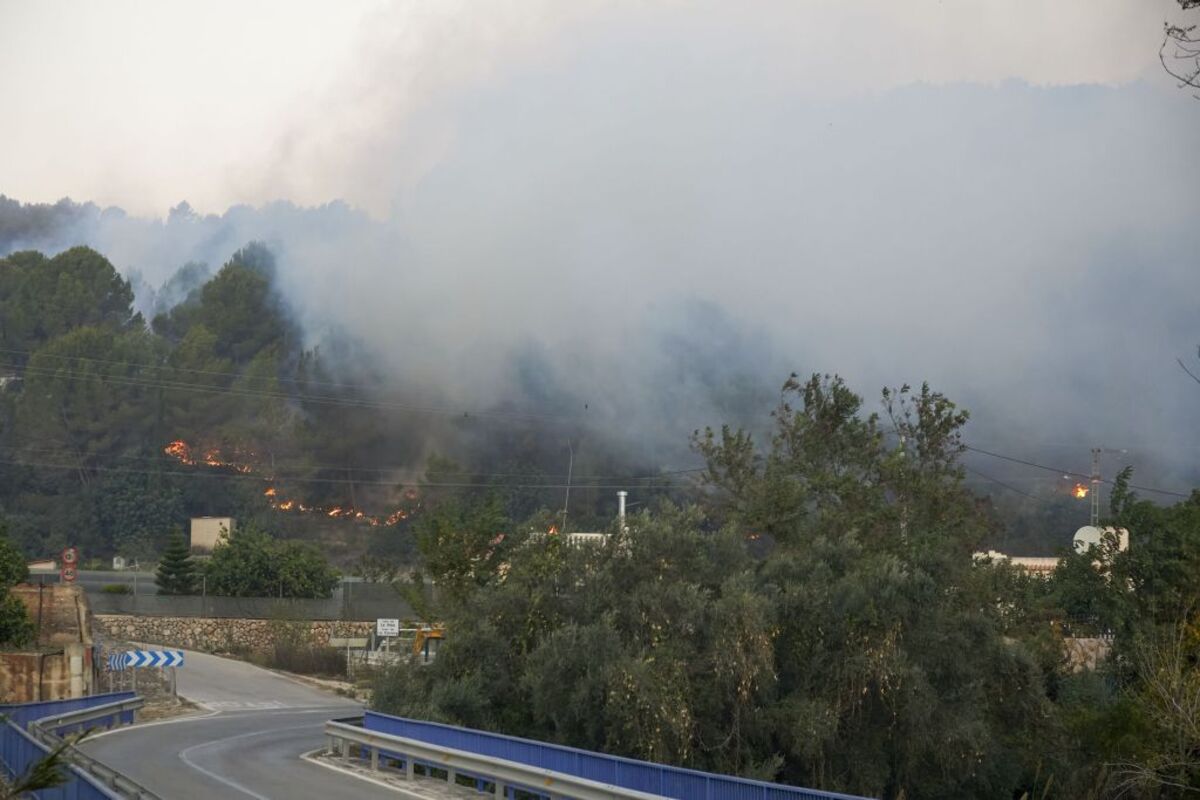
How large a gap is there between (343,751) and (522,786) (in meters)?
9.15

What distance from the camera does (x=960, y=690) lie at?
100 feet

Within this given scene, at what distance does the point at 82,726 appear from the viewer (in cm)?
3256

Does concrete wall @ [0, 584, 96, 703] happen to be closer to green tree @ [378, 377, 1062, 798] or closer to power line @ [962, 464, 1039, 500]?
green tree @ [378, 377, 1062, 798]

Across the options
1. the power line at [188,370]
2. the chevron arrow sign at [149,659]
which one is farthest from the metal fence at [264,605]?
the power line at [188,370]

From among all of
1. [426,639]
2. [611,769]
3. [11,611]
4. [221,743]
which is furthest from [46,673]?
[611,769]

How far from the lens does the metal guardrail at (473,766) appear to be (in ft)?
64.0

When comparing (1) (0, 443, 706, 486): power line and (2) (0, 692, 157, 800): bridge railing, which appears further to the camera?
(1) (0, 443, 706, 486): power line

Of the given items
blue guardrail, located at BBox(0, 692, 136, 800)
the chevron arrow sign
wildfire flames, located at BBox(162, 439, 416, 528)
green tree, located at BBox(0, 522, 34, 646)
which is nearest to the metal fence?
green tree, located at BBox(0, 522, 34, 646)

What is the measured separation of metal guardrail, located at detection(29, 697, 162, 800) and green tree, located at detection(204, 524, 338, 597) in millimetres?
31677

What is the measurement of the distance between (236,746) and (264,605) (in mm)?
38704

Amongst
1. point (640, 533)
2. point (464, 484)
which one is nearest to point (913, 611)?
point (640, 533)

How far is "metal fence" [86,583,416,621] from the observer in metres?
68.9

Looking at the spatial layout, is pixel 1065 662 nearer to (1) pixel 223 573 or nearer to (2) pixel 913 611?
(2) pixel 913 611

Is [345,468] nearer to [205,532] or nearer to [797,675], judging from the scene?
[205,532]
